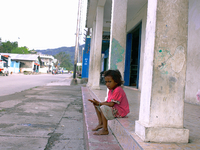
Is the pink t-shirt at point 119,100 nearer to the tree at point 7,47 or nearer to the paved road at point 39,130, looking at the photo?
the paved road at point 39,130

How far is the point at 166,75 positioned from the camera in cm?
187

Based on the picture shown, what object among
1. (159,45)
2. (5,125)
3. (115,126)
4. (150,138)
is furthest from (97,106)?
(5,125)

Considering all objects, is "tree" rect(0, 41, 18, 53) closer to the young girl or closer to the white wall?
the white wall

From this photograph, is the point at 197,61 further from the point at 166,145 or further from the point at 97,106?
the point at 166,145

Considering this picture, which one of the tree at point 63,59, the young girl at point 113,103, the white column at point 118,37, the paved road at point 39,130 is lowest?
the paved road at point 39,130

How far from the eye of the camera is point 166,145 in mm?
1813

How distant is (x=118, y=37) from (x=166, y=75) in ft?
9.95

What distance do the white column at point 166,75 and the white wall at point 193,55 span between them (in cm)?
368

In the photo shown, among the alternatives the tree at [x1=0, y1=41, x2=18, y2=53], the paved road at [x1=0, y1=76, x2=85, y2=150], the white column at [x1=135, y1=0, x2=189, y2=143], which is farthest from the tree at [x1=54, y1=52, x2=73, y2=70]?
the white column at [x1=135, y1=0, x2=189, y2=143]

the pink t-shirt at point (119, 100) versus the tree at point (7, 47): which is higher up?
the tree at point (7, 47)

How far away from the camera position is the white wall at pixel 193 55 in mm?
5156

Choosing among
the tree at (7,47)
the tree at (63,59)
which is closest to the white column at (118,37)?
the tree at (7,47)

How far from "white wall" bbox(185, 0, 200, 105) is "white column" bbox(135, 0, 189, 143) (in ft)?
12.1

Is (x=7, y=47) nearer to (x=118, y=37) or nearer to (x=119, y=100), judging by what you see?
(x=118, y=37)
